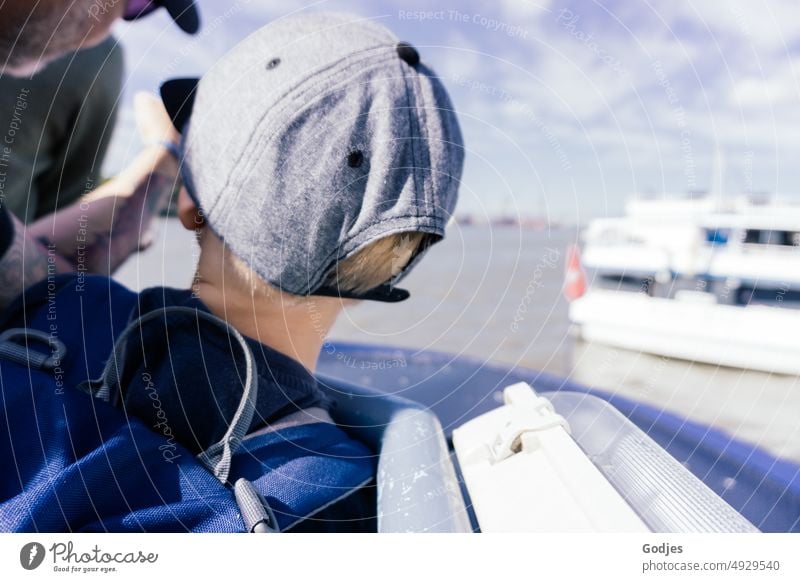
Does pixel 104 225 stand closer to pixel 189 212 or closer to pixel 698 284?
pixel 189 212

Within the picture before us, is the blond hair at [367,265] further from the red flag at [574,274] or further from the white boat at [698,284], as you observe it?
the white boat at [698,284]

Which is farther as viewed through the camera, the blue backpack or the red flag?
the red flag

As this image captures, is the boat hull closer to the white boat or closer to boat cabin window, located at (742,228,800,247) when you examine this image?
the white boat

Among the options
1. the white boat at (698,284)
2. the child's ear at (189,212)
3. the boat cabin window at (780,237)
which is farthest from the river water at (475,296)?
the boat cabin window at (780,237)

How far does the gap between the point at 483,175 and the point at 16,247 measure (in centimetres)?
48

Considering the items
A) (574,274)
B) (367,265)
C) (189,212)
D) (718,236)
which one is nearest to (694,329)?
(718,236)

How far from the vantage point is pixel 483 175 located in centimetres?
63

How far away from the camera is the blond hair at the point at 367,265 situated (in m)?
0.54

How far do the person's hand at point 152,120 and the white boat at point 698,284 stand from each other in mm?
575

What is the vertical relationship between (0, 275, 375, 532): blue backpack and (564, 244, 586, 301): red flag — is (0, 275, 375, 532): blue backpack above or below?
above

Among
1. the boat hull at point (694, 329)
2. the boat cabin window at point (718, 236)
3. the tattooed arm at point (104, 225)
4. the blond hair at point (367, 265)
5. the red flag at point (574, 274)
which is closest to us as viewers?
the blond hair at point (367, 265)

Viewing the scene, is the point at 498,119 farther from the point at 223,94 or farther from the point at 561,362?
the point at 561,362

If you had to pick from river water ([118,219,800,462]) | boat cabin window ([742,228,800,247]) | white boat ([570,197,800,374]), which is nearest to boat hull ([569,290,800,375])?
white boat ([570,197,800,374])

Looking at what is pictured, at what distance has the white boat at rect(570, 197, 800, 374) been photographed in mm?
1041
